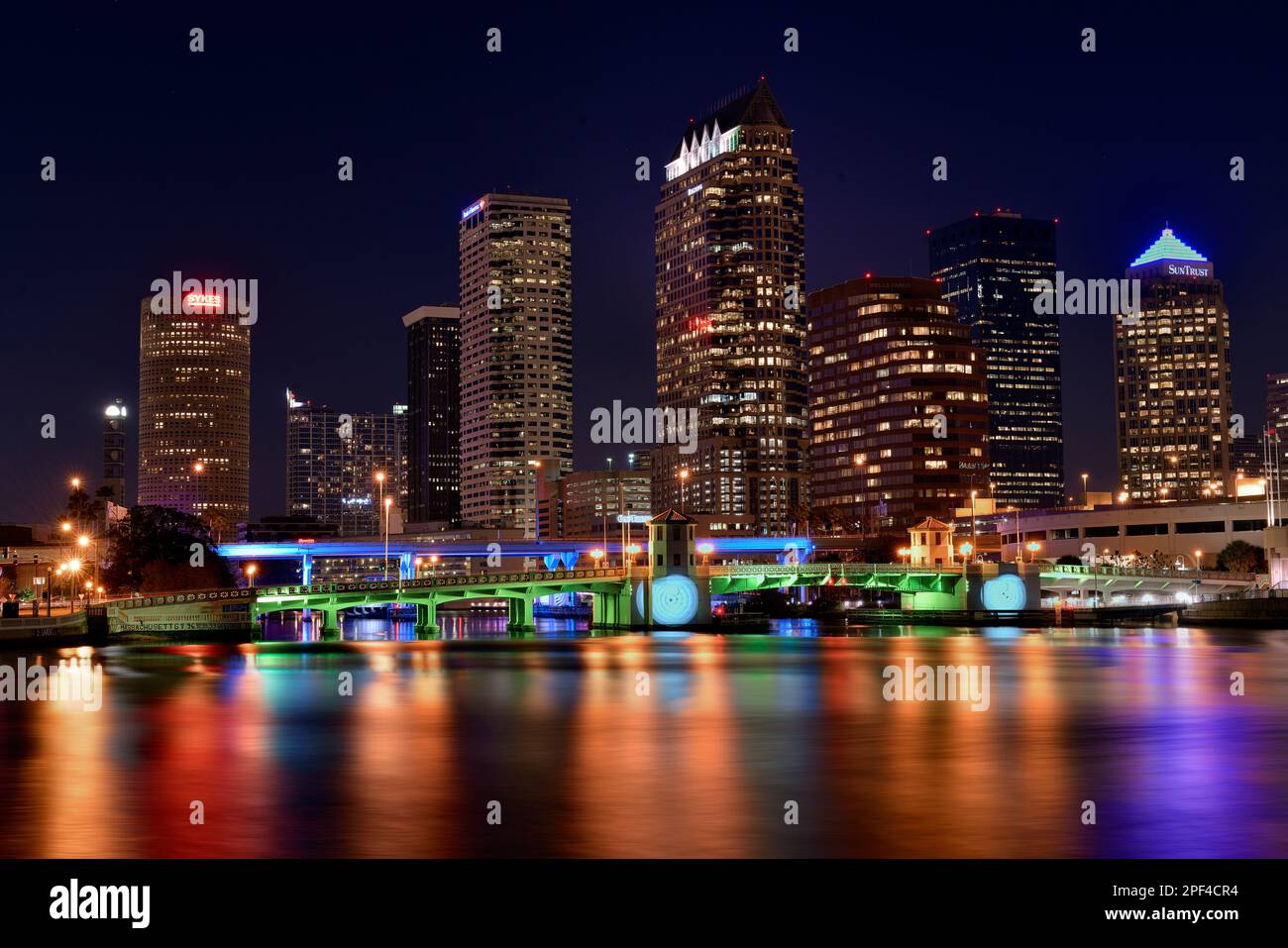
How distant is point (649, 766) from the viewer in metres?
42.7

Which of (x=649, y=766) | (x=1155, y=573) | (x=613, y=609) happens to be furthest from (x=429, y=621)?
(x=649, y=766)

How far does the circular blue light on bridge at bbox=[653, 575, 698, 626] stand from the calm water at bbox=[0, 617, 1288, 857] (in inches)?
2771

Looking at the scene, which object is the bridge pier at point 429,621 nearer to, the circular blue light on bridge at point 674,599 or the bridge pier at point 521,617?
the bridge pier at point 521,617

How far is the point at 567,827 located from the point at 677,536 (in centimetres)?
12294

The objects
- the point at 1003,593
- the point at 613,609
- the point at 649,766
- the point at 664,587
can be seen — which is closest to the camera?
the point at 649,766

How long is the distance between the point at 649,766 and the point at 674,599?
11626 cm

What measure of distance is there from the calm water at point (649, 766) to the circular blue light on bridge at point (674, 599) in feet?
231

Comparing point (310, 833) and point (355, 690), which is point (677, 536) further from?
point (310, 833)

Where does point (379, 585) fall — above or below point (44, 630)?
above
